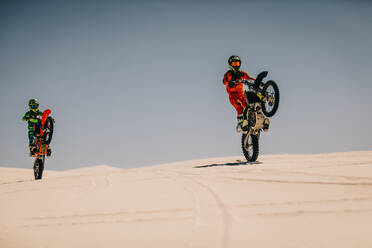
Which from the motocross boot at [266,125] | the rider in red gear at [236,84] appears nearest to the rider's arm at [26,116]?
the rider in red gear at [236,84]

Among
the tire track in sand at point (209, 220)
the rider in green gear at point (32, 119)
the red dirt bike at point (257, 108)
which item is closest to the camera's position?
the tire track in sand at point (209, 220)

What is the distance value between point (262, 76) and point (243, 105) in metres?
0.97

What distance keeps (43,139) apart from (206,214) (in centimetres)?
797

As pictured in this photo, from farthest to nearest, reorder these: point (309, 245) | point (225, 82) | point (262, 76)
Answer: point (225, 82), point (262, 76), point (309, 245)

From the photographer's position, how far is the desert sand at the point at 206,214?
8.80ft

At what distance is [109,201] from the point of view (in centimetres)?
437

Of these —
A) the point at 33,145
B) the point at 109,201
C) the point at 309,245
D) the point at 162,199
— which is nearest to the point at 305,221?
the point at 309,245

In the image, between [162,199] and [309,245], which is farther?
[162,199]

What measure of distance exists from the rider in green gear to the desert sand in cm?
478

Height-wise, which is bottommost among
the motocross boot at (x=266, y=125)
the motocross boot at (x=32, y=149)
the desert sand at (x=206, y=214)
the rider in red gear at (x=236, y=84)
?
the desert sand at (x=206, y=214)

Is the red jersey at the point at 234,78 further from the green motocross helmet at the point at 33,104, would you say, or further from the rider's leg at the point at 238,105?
the green motocross helmet at the point at 33,104

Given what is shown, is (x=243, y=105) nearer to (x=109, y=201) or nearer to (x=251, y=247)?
(x=109, y=201)

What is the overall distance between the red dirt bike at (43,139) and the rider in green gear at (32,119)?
0.08 metres

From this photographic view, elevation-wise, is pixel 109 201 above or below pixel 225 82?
below
